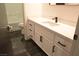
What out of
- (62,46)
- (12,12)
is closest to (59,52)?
(62,46)

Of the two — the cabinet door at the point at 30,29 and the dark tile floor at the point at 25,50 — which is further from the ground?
the cabinet door at the point at 30,29

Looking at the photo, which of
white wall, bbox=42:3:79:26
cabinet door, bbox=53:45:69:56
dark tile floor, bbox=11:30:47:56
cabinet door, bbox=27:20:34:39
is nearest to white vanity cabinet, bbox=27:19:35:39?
cabinet door, bbox=27:20:34:39

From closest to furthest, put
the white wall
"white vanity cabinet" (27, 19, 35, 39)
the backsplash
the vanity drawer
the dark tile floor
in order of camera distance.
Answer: the vanity drawer
the backsplash
the white wall
the dark tile floor
"white vanity cabinet" (27, 19, 35, 39)

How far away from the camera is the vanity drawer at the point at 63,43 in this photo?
126 centimetres

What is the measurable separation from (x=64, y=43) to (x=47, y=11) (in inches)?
63.8

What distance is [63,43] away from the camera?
1353mm

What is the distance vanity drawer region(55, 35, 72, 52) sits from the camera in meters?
1.26

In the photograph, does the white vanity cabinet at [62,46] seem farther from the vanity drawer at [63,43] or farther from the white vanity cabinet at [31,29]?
the white vanity cabinet at [31,29]

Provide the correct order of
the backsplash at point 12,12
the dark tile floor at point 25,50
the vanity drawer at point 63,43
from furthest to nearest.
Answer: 1. the dark tile floor at point 25,50
2. the backsplash at point 12,12
3. the vanity drawer at point 63,43

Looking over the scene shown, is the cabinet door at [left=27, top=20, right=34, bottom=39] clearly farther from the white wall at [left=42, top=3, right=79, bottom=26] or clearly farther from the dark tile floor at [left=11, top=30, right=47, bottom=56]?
the white wall at [left=42, top=3, right=79, bottom=26]

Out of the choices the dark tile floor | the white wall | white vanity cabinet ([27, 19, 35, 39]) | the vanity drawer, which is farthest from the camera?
white vanity cabinet ([27, 19, 35, 39])

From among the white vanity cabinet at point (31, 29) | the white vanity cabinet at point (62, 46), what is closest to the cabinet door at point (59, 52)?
the white vanity cabinet at point (62, 46)

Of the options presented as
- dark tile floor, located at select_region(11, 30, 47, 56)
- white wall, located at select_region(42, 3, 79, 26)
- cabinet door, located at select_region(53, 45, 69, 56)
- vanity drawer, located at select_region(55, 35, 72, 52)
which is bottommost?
dark tile floor, located at select_region(11, 30, 47, 56)

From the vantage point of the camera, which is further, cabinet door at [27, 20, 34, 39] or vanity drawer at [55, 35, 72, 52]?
cabinet door at [27, 20, 34, 39]
